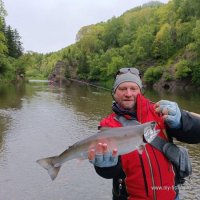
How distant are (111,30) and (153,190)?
13713 cm

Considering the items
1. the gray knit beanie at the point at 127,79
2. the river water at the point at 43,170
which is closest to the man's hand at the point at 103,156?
the river water at the point at 43,170

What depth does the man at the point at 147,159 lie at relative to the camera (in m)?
4.03

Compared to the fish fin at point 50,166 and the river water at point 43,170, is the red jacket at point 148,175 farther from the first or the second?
the fish fin at point 50,166

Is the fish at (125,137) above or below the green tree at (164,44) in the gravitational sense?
below

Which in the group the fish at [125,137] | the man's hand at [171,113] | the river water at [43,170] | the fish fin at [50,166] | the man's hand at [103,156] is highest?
the man's hand at [171,113]

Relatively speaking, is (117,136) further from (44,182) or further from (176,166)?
(44,182)

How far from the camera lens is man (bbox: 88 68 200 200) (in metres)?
4.03

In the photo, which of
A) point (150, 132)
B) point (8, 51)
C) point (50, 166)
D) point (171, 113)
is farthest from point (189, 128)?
point (8, 51)

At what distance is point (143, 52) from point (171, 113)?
91.9 meters

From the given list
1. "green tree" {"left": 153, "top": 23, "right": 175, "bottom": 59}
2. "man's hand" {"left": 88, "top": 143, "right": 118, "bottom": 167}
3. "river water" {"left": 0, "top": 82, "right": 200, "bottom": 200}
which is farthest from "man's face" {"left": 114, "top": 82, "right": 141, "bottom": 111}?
"green tree" {"left": 153, "top": 23, "right": 175, "bottom": 59}

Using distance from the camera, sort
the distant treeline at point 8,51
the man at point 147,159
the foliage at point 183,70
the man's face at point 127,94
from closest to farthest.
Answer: the man at point 147,159
the man's face at point 127,94
the distant treeline at point 8,51
the foliage at point 183,70

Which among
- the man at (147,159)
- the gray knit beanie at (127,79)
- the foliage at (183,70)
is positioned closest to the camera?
the man at (147,159)

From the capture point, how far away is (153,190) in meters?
4.03

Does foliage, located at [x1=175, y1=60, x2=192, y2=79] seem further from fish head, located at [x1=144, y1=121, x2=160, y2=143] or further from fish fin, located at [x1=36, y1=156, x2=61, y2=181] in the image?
fish head, located at [x1=144, y1=121, x2=160, y2=143]
